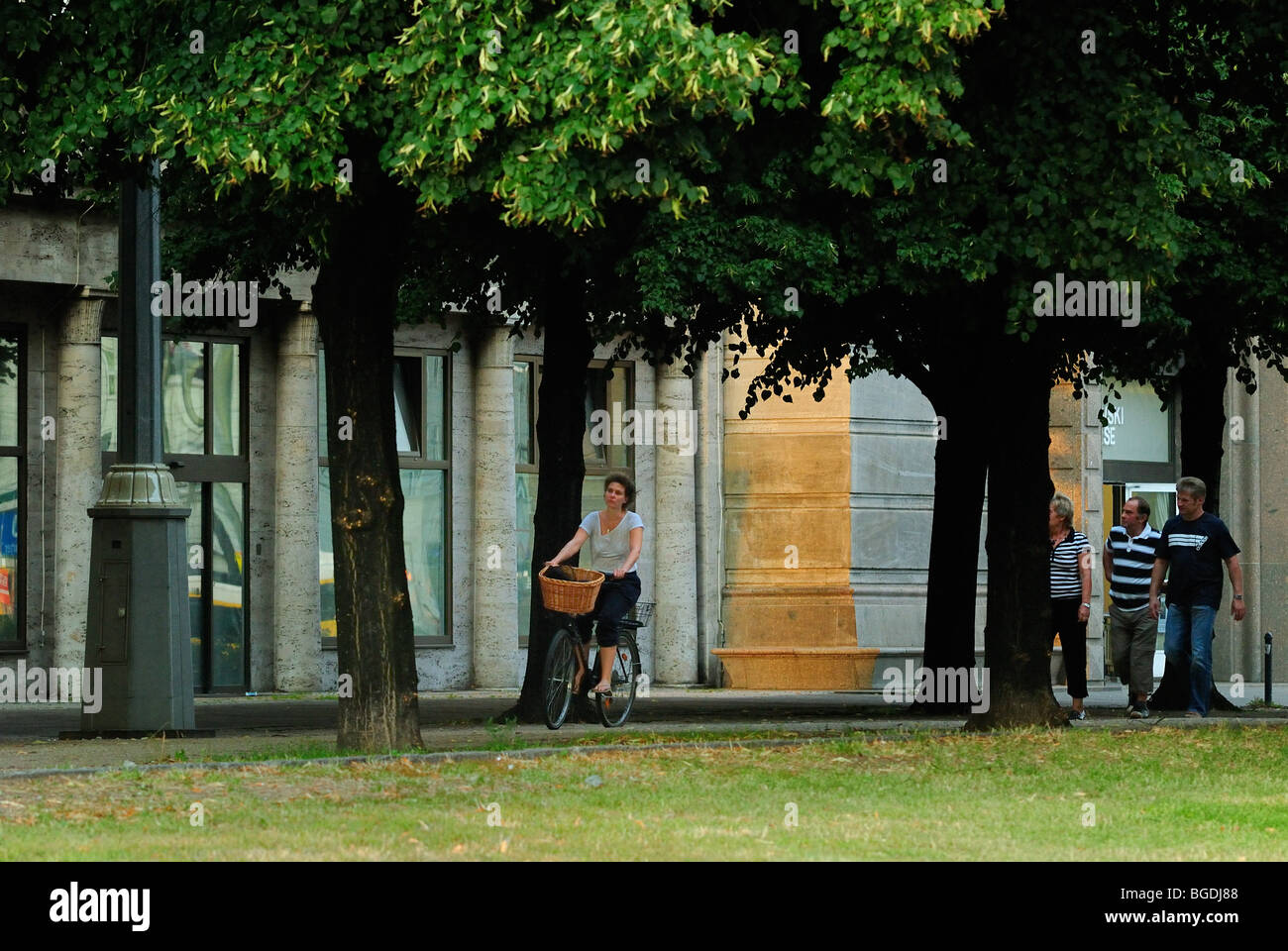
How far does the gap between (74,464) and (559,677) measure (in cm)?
826

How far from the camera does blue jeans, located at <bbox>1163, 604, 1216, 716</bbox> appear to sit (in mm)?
18438

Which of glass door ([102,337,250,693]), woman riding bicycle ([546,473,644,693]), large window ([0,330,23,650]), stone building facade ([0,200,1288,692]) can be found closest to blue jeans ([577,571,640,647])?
woman riding bicycle ([546,473,644,693])

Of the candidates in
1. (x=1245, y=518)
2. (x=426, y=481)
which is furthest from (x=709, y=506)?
(x=1245, y=518)

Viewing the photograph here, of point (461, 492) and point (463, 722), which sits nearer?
point (463, 722)

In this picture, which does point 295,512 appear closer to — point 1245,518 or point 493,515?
point 493,515

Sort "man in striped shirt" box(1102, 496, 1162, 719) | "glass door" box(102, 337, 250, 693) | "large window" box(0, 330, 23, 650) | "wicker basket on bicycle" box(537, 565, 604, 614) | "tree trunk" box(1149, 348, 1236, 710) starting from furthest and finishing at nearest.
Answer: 1. "glass door" box(102, 337, 250, 693)
2. "large window" box(0, 330, 23, 650)
3. "tree trunk" box(1149, 348, 1236, 710)
4. "man in striped shirt" box(1102, 496, 1162, 719)
5. "wicker basket on bicycle" box(537, 565, 604, 614)

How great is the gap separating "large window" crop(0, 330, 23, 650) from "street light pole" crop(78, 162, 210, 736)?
666cm

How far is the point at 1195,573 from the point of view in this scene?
60.1 feet

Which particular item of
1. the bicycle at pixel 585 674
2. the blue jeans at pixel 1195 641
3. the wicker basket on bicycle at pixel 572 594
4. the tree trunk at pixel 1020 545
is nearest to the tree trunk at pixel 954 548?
the blue jeans at pixel 1195 641

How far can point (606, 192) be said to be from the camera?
11.8m

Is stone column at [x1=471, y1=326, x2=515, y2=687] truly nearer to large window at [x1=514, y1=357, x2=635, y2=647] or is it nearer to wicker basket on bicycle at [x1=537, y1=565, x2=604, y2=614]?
large window at [x1=514, y1=357, x2=635, y2=647]

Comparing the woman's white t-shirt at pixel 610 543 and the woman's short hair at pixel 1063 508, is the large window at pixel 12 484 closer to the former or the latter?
the woman's white t-shirt at pixel 610 543
